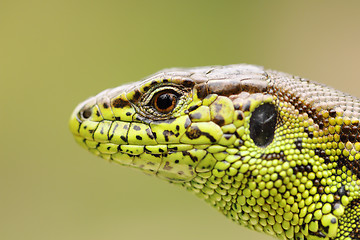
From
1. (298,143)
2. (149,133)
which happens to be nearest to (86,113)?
(149,133)

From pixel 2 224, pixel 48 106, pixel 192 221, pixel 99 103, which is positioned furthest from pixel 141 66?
pixel 99 103

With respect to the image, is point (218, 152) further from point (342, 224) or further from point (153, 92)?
point (342, 224)

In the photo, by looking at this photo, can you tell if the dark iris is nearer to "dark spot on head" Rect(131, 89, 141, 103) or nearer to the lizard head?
the lizard head

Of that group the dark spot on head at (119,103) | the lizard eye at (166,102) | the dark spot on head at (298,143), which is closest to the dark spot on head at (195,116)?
the lizard eye at (166,102)

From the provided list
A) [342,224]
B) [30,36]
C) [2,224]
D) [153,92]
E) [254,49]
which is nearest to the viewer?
[342,224]

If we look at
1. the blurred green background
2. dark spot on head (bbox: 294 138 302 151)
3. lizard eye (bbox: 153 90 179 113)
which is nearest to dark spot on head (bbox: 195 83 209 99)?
lizard eye (bbox: 153 90 179 113)

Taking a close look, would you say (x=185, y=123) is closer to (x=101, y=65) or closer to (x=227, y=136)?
(x=227, y=136)
